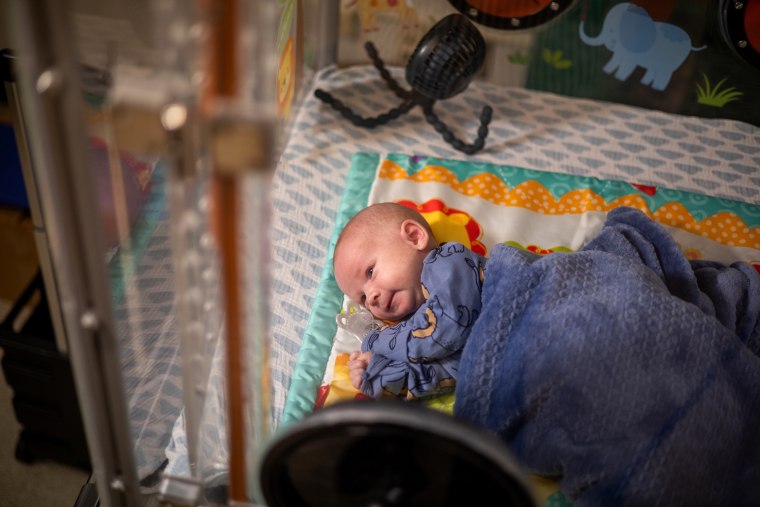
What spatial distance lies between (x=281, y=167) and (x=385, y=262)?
51cm

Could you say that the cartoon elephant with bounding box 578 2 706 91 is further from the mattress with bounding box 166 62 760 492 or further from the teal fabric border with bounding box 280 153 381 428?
the teal fabric border with bounding box 280 153 381 428

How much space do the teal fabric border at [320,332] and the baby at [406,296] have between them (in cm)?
6

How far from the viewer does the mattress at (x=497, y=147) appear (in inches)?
60.4

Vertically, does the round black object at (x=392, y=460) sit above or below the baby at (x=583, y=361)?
above

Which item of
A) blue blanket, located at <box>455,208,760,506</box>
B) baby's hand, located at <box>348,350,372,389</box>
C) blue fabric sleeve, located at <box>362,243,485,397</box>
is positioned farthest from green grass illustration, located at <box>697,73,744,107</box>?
baby's hand, located at <box>348,350,372,389</box>

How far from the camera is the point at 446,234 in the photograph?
1460 mm

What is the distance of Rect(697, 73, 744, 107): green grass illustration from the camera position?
182cm

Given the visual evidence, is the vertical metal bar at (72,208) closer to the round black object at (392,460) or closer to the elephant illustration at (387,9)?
the round black object at (392,460)

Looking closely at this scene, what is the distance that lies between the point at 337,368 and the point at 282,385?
0.10 meters

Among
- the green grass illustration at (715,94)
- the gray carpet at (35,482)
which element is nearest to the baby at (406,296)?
the gray carpet at (35,482)

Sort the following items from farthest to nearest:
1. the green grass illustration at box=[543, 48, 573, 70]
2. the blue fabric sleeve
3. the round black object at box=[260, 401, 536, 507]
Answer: the green grass illustration at box=[543, 48, 573, 70] → the blue fabric sleeve → the round black object at box=[260, 401, 536, 507]

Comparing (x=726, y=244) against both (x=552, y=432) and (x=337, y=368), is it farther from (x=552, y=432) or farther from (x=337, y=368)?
(x=337, y=368)

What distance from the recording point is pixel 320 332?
1.33 m

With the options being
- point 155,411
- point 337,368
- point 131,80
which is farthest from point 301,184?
point 131,80
